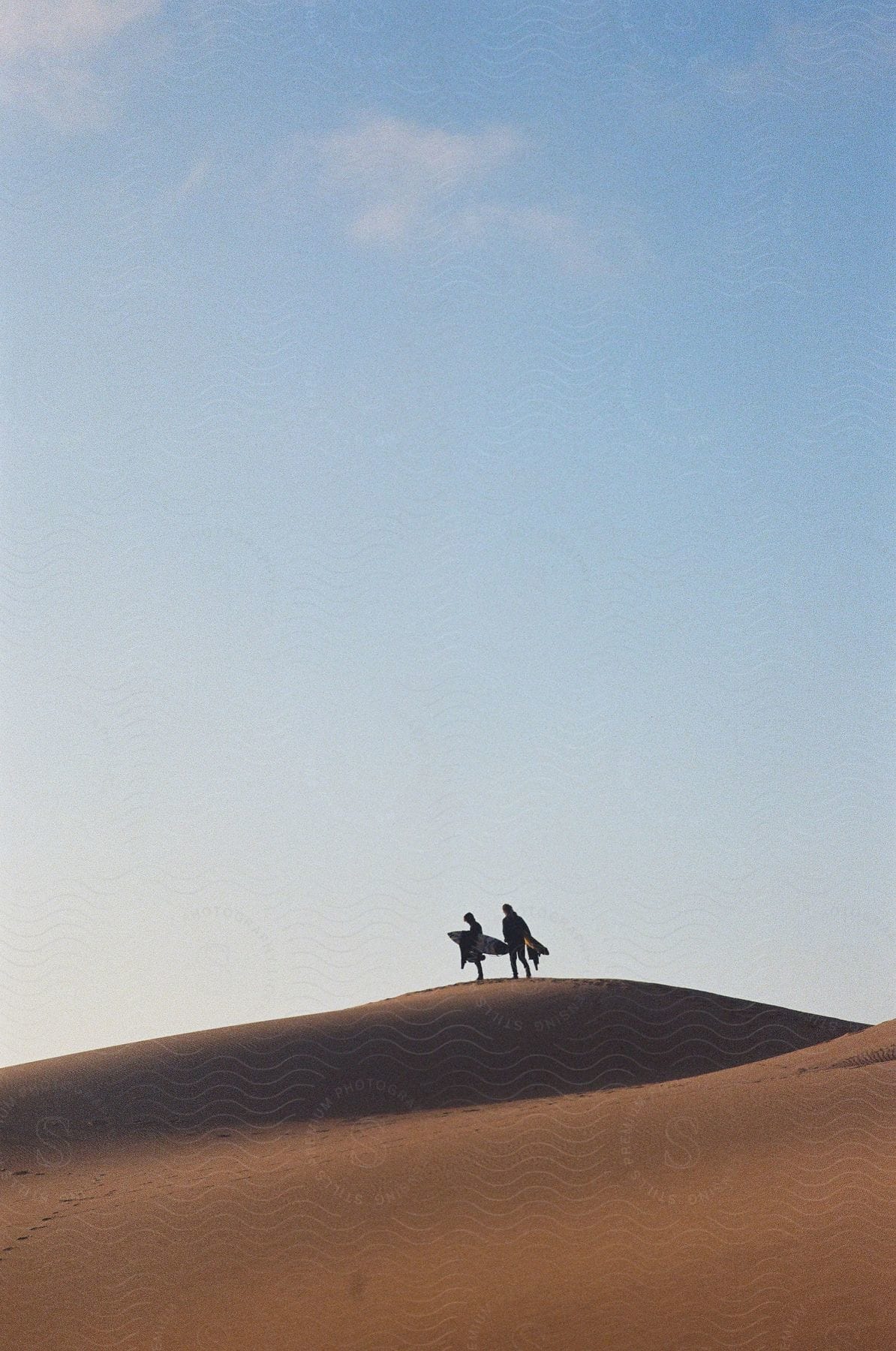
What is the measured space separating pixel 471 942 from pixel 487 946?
1.35ft

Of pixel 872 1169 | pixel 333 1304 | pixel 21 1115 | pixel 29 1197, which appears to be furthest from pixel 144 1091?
pixel 872 1169

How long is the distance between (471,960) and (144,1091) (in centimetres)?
609

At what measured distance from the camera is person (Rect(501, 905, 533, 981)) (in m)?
24.0

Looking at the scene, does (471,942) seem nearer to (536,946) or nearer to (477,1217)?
(536,946)

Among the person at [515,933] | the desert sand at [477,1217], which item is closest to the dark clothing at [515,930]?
the person at [515,933]

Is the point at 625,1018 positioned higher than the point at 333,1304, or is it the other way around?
the point at 625,1018

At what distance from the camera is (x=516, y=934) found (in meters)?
24.2

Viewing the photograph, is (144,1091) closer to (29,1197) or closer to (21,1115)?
(21,1115)

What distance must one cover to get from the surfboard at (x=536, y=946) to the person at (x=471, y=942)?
882 millimetres

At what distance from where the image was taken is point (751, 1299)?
985 centimetres

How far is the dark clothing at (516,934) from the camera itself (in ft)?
78.8

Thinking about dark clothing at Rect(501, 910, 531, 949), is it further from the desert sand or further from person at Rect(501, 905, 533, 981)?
the desert sand

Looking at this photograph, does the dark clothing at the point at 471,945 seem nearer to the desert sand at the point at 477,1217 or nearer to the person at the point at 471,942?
the person at the point at 471,942

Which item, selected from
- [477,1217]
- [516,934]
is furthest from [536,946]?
[477,1217]
